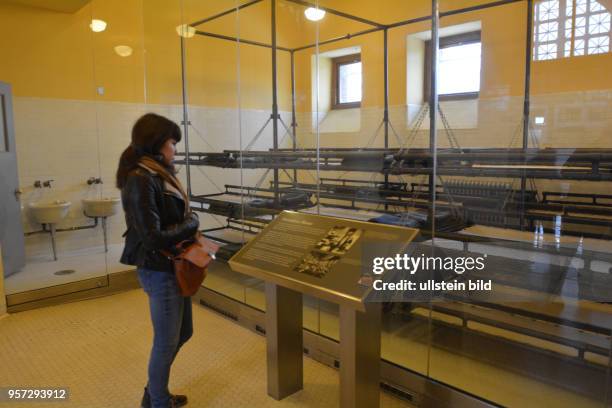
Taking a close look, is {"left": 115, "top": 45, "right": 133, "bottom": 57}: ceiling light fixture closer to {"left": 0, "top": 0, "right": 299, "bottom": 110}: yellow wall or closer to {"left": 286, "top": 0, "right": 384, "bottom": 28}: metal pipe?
{"left": 0, "top": 0, "right": 299, "bottom": 110}: yellow wall

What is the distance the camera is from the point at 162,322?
2.10m

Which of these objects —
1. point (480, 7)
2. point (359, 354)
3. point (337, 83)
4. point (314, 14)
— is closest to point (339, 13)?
point (314, 14)

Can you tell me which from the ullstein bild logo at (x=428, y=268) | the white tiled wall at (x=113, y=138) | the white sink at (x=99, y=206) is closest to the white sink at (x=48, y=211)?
the white tiled wall at (x=113, y=138)

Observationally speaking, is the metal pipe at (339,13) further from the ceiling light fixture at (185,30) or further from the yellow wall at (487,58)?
the ceiling light fixture at (185,30)

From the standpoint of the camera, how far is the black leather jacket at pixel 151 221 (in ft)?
6.39

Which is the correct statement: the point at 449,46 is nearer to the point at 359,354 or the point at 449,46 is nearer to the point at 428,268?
the point at 428,268

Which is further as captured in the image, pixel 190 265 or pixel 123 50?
pixel 123 50

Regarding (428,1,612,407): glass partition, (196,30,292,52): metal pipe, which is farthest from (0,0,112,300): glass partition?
(428,1,612,407): glass partition

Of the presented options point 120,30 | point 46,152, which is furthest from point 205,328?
point 120,30

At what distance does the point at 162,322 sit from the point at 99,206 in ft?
10.3

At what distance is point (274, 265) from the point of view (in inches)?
86.0

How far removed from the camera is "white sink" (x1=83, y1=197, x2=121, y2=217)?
15.7ft

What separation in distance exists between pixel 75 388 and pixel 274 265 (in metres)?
1.46

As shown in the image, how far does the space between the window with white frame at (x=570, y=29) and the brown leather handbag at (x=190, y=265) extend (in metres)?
2.15
